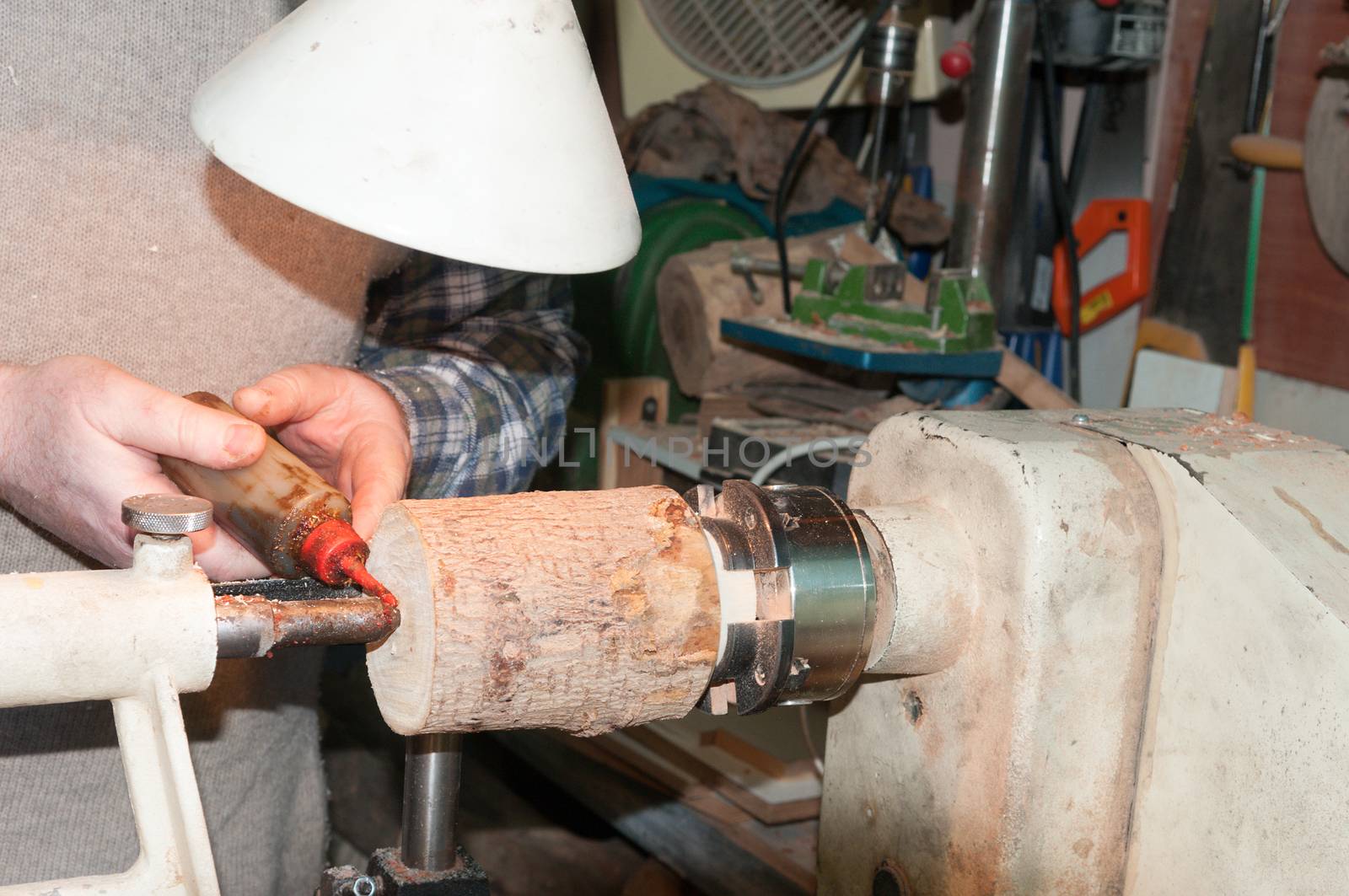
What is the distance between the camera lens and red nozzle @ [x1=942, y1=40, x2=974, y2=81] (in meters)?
2.09

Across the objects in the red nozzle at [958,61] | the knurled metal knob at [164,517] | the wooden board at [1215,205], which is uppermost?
the red nozzle at [958,61]

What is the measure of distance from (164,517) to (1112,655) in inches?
19.9

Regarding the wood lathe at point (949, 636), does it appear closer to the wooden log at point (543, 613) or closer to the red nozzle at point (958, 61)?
the wooden log at point (543, 613)

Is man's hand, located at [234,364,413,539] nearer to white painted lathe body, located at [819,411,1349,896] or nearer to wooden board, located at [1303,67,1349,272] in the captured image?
white painted lathe body, located at [819,411,1349,896]

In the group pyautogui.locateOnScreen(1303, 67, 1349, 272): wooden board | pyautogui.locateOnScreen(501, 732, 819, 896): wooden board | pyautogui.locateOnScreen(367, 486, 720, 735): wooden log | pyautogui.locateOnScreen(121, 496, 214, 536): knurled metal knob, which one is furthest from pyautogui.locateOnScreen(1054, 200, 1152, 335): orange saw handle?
pyautogui.locateOnScreen(121, 496, 214, 536): knurled metal knob

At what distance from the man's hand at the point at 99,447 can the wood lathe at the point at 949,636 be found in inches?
6.4

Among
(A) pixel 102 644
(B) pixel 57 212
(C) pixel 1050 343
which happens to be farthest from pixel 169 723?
(C) pixel 1050 343

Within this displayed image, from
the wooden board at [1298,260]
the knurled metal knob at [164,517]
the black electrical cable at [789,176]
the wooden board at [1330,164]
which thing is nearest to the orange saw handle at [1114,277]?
the wooden board at [1298,260]

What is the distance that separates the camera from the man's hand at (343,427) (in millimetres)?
833

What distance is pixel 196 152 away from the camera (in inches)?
37.6

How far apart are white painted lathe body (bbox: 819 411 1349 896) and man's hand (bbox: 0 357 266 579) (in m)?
0.41

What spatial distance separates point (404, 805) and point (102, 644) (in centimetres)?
25

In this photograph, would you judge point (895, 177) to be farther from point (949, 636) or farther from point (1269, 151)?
point (949, 636)

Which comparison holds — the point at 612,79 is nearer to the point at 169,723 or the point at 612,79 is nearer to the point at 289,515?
the point at 289,515
